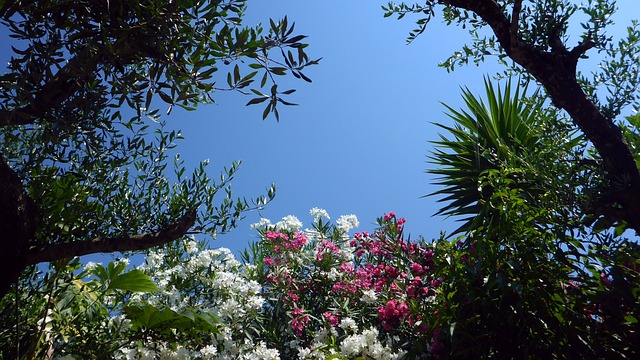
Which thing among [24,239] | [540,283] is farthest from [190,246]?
[540,283]

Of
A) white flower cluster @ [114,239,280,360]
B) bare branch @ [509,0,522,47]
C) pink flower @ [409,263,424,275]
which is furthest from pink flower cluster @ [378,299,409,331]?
bare branch @ [509,0,522,47]

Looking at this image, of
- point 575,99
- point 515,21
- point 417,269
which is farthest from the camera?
point 417,269

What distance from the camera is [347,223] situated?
5.82 meters

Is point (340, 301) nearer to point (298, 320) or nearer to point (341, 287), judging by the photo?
point (341, 287)

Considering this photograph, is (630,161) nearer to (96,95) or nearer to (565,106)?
(565,106)

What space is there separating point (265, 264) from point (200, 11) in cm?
320

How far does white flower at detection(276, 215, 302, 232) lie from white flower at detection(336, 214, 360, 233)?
443 mm

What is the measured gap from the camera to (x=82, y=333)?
458 cm

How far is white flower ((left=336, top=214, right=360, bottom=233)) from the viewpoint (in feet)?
19.0

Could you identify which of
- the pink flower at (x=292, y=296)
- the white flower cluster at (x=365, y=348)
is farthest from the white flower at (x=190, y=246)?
the white flower cluster at (x=365, y=348)

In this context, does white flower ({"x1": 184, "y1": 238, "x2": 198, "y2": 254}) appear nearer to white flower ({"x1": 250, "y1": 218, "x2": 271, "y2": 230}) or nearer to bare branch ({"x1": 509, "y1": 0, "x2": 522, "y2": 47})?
white flower ({"x1": 250, "y1": 218, "x2": 271, "y2": 230})

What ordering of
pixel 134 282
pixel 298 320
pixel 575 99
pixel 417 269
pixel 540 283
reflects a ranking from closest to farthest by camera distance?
1. pixel 540 283
2. pixel 575 99
3. pixel 417 269
4. pixel 134 282
5. pixel 298 320

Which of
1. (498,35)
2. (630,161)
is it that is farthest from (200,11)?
(630,161)

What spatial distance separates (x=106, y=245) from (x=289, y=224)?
2336 millimetres
